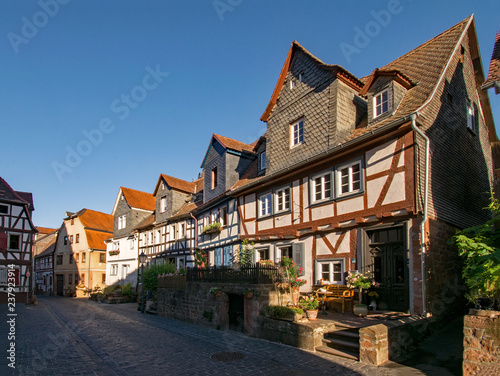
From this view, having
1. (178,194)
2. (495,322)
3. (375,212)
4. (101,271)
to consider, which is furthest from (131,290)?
(495,322)

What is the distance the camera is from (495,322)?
7.04 m

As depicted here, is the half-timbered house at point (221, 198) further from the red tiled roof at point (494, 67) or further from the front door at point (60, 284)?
the front door at point (60, 284)

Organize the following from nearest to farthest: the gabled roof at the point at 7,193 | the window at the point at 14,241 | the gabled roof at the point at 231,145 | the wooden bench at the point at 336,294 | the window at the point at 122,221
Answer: the wooden bench at the point at 336,294 < the gabled roof at the point at 231,145 < the window at the point at 14,241 < the gabled roof at the point at 7,193 < the window at the point at 122,221

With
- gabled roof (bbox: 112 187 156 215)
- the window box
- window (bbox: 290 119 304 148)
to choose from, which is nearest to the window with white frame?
window (bbox: 290 119 304 148)

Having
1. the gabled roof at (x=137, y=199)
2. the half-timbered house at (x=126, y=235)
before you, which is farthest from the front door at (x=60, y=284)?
the gabled roof at (x=137, y=199)

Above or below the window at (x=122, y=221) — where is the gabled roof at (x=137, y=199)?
above

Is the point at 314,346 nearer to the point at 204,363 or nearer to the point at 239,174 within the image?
the point at 204,363

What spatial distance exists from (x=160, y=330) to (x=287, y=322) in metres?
5.96

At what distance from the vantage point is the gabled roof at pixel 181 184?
2867 cm

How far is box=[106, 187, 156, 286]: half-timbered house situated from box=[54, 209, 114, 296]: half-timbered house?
3.48 metres

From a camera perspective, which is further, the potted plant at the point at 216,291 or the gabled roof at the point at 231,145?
the gabled roof at the point at 231,145

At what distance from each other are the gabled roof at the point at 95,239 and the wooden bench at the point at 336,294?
107 ft

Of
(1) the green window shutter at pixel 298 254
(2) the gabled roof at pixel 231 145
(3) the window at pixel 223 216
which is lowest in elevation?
(1) the green window shutter at pixel 298 254

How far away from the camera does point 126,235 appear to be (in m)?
34.5
